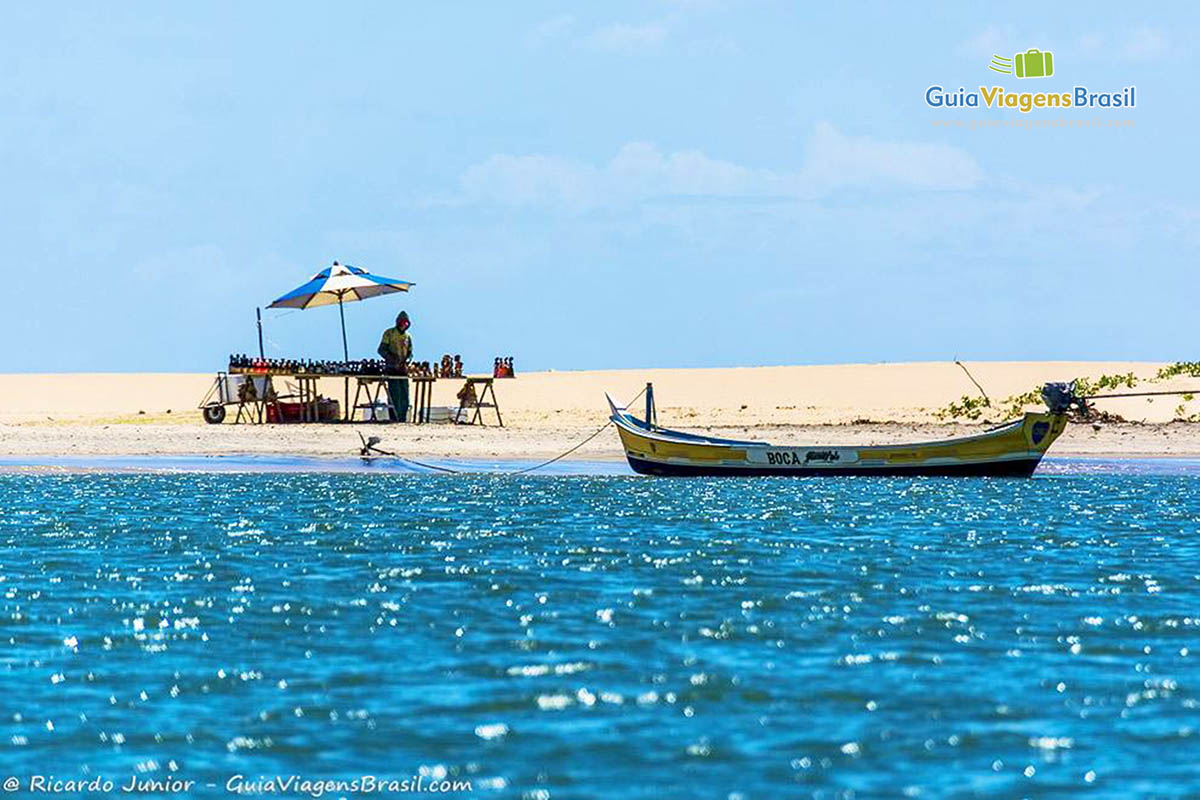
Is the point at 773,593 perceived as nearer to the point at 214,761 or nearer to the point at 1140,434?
the point at 214,761

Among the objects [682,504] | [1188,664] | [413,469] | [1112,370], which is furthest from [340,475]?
[1112,370]

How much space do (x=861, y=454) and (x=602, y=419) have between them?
16.0 m

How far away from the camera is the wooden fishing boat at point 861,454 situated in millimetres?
35438

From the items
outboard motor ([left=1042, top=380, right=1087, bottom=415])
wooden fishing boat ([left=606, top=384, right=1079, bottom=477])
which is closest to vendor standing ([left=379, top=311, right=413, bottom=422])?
wooden fishing boat ([left=606, top=384, right=1079, bottom=477])

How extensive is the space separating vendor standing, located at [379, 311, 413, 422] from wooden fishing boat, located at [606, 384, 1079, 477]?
11433 millimetres

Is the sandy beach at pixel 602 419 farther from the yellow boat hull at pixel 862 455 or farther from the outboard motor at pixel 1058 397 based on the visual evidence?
the outboard motor at pixel 1058 397

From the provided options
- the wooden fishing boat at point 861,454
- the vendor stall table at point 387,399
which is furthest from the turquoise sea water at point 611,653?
the vendor stall table at point 387,399

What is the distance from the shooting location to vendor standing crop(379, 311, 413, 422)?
153 ft

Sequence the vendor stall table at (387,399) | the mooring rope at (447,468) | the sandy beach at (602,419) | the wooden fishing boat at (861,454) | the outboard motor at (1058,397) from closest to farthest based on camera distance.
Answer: the outboard motor at (1058,397), the wooden fishing boat at (861,454), the mooring rope at (447,468), the sandy beach at (602,419), the vendor stall table at (387,399)

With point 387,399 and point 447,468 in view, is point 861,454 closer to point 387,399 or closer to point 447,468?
point 447,468

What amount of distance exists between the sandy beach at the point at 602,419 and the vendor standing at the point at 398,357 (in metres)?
1.48

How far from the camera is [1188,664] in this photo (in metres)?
14.0

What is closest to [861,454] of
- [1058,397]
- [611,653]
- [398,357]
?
[1058,397]

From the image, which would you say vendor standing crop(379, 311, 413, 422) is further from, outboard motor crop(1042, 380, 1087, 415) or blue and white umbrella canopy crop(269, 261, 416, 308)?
outboard motor crop(1042, 380, 1087, 415)
